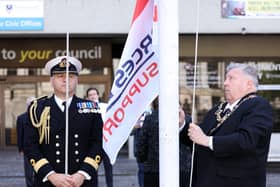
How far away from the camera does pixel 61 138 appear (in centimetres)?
453

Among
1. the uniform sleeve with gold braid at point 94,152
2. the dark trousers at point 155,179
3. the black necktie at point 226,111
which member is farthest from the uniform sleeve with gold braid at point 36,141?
the dark trousers at point 155,179

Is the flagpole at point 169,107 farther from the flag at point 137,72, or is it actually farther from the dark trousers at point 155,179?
the dark trousers at point 155,179

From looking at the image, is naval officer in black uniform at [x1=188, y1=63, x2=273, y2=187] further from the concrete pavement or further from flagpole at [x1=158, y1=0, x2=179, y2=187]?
the concrete pavement

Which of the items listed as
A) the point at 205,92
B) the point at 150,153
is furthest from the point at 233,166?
the point at 205,92

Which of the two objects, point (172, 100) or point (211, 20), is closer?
point (172, 100)

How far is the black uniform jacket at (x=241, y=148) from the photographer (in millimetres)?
3838

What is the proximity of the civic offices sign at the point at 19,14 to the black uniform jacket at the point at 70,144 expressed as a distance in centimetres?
986

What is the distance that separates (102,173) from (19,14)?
14.6ft

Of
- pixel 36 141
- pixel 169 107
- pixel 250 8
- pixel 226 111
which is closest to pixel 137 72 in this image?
pixel 169 107

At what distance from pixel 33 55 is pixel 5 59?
78cm

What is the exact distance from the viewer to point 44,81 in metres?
16.6

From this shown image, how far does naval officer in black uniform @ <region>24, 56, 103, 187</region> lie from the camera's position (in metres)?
4.51

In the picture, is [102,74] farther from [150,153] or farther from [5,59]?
[150,153]

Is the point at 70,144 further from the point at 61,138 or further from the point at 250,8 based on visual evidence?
the point at 250,8
